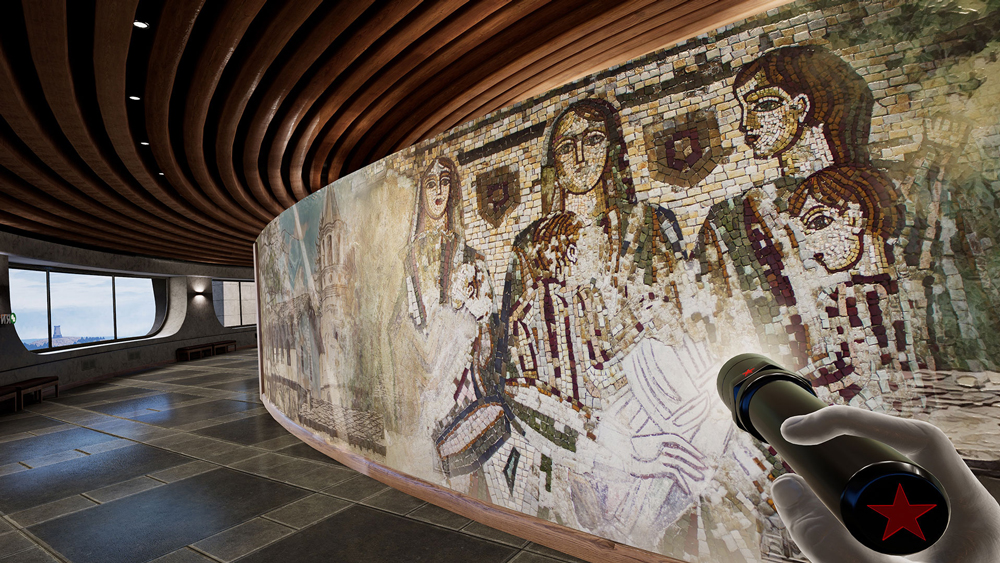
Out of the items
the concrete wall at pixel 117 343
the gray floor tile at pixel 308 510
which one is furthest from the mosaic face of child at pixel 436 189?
the concrete wall at pixel 117 343

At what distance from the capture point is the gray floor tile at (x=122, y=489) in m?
3.82

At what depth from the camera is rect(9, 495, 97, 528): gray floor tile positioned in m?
3.45

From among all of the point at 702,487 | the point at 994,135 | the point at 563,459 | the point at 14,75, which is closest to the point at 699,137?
the point at 994,135

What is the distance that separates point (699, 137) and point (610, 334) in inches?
39.4

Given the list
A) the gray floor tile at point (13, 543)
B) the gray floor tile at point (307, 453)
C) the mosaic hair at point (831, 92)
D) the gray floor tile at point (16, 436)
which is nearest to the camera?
the mosaic hair at point (831, 92)

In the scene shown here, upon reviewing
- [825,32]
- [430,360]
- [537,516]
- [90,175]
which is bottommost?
[537,516]

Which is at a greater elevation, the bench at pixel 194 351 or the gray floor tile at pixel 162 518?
the bench at pixel 194 351

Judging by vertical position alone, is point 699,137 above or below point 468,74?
below

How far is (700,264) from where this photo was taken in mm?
2146

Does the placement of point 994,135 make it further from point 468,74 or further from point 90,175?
point 90,175

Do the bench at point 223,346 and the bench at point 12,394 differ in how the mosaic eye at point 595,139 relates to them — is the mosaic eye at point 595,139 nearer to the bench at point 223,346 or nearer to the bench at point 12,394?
the bench at point 12,394

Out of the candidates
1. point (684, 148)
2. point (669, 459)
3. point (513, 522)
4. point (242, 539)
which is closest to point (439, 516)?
point (513, 522)

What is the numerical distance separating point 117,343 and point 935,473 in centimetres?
1528

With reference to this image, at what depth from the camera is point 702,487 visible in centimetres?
211
